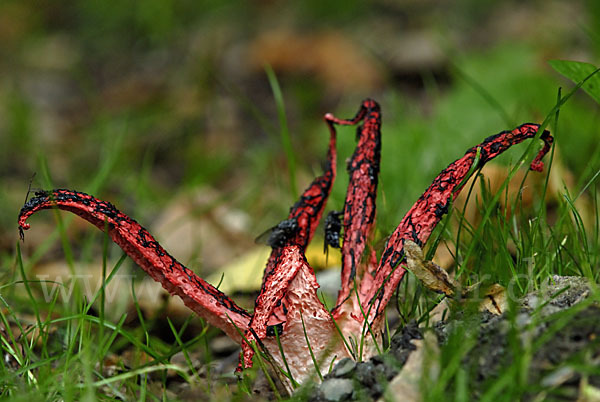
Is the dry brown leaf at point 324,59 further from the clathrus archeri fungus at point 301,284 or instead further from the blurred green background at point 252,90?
the clathrus archeri fungus at point 301,284

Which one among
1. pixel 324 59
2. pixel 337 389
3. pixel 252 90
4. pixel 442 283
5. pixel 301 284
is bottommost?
pixel 337 389

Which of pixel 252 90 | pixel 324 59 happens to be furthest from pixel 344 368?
pixel 324 59

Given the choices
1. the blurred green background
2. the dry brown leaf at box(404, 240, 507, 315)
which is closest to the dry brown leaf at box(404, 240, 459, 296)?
the dry brown leaf at box(404, 240, 507, 315)

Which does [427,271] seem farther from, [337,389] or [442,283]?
[337,389]

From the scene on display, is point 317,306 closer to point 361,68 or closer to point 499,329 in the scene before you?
point 499,329

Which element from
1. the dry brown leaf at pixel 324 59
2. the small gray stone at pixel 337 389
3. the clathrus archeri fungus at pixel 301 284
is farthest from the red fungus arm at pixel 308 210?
the dry brown leaf at pixel 324 59

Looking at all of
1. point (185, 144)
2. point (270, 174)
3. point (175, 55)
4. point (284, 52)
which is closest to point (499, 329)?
point (270, 174)
